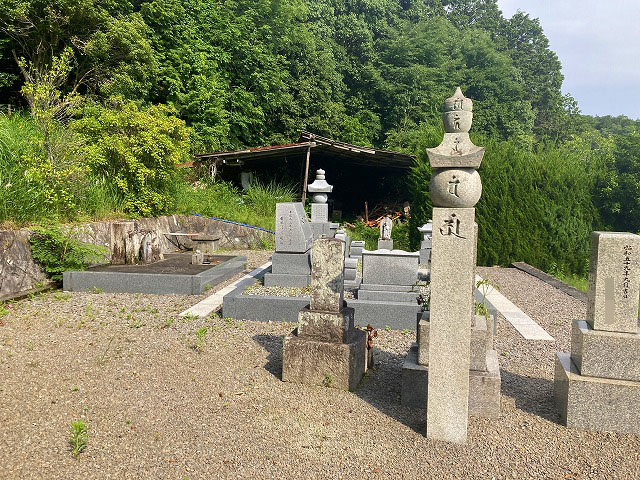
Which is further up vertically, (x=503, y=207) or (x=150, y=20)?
(x=150, y=20)

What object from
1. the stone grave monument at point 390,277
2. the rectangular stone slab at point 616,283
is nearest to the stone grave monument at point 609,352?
the rectangular stone slab at point 616,283

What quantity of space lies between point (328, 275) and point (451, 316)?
1.48 metres

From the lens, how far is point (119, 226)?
8945mm

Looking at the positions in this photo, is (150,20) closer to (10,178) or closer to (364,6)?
(10,178)

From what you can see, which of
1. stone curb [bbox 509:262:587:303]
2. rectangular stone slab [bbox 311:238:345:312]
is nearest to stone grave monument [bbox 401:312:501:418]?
rectangular stone slab [bbox 311:238:345:312]

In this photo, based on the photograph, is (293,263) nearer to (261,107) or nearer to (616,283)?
(616,283)

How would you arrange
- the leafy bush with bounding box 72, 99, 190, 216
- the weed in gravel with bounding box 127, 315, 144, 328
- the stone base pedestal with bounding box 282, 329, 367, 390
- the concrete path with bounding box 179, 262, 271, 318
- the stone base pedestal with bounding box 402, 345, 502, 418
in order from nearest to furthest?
1. the stone base pedestal with bounding box 402, 345, 502, 418
2. the stone base pedestal with bounding box 282, 329, 367, 390
3. the weed in gravel with bounding box 127, 315, 144, 328
4. the concrete path with bounding box 179, 262, 271, 318
5. the leafy bush with bounding box 72, 99, 190, 216

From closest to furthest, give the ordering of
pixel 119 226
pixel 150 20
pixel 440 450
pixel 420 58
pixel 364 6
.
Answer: pixel 440 450, pixel 119 226, pixel 150 20, pixel 420 58, pixel 364 6

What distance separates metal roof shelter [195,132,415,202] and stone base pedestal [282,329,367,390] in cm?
1150

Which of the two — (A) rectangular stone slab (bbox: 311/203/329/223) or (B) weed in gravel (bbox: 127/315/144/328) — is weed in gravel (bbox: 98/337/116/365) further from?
(A) rectangular stone slab (bbox: 311/203/329/223)

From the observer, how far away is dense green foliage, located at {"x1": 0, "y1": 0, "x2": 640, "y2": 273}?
1037 centimetres

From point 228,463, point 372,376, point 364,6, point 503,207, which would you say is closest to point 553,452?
point 372,376

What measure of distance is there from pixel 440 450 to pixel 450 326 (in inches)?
32.8

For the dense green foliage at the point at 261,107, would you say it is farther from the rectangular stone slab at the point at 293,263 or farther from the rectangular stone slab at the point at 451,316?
the rectangular stone slab at the point at 451,316
